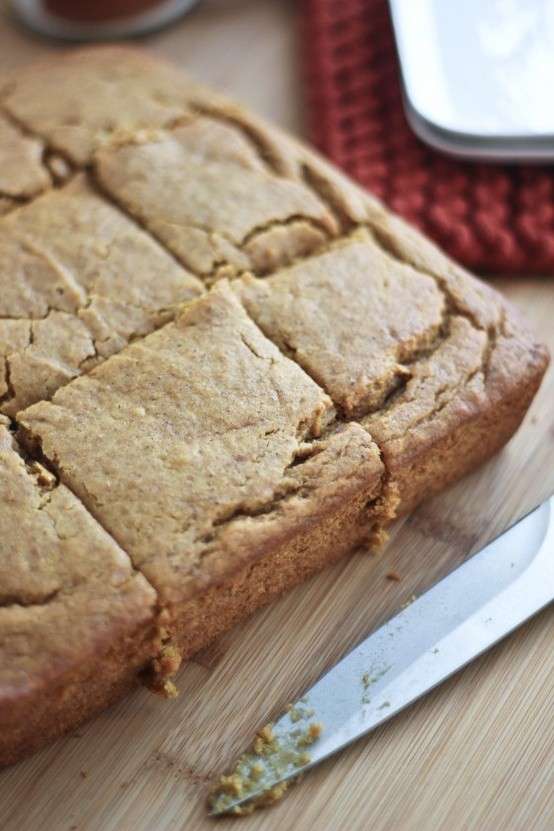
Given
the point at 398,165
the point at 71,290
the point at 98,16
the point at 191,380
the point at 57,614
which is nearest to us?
the point at 57,614

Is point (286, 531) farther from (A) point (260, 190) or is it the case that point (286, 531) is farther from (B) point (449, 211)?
(B) point (449, 211)

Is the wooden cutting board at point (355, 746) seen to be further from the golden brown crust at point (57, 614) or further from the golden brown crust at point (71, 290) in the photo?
the golden brown crust at point (71, 290)

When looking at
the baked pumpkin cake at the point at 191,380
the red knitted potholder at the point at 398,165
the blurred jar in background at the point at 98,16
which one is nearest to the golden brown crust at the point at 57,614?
the baked pumpkin cake at the point at 191,380

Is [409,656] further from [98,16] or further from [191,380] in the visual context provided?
[98,16]

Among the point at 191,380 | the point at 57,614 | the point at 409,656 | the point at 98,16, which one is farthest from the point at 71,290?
the point at 98,16

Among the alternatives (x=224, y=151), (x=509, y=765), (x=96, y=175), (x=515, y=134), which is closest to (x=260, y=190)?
(x=224, y=151)

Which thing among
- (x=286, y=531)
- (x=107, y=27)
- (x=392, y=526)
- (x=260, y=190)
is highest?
(x=107, y=27)

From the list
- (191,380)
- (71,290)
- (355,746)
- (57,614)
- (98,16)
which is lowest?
(355,746)
